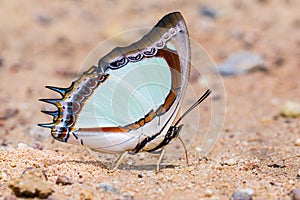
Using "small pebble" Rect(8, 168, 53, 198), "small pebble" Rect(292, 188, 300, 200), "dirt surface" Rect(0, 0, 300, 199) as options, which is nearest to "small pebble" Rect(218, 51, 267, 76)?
"dirt surface" Rect(0, 0, 300, 199)

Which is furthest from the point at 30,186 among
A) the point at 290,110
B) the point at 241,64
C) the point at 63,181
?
the point at 241,64

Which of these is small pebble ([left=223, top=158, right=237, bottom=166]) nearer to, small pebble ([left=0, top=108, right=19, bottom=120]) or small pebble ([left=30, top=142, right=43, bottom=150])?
small pebble ([left=30, top=142, right=43, bottom=150])

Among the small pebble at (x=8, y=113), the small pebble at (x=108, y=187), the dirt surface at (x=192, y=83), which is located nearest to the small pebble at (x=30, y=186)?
the dirt surface at (x=192, y=83)

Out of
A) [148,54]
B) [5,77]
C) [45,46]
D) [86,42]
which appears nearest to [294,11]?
[86,42]

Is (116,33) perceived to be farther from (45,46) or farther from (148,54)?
(148,54)

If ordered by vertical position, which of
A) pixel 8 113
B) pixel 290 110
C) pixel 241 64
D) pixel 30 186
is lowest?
pixel 30 186

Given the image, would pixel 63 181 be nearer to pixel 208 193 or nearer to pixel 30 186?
pixel 30 186

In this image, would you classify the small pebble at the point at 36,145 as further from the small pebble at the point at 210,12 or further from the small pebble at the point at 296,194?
the small pebble at the point at 210,12
